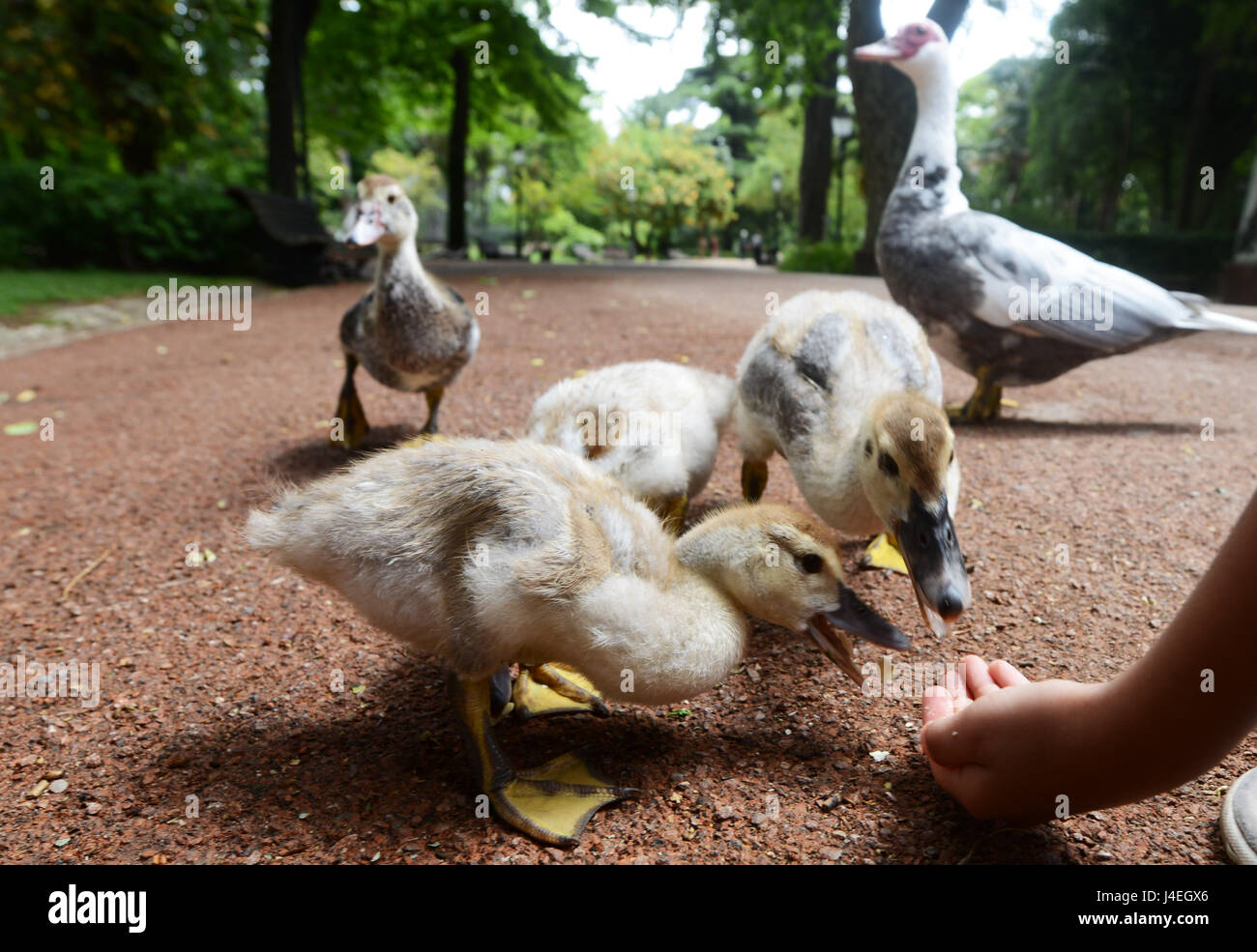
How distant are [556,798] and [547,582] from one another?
568 millimetres

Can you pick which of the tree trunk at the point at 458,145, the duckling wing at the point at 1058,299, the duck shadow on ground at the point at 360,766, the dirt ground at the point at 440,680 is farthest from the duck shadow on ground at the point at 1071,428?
the tree trunk at the point at 458,145

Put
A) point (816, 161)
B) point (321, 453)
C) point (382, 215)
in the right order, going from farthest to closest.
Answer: point (816, 161) < point (321, 453) < point (382, 215)

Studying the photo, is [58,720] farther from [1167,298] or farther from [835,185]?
[835,185]

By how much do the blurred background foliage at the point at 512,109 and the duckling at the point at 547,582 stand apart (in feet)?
15.0

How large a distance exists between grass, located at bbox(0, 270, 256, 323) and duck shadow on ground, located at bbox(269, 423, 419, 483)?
261 inches

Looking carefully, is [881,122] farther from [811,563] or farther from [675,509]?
[811,563]

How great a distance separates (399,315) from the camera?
14.9 ft

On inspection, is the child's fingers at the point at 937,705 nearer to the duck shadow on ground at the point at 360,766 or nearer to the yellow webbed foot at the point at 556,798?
the duck shadow on ground at the point at 360,766

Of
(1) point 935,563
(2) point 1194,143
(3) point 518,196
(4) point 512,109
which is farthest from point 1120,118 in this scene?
(3) point 518,196

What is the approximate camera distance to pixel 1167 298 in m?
4.99

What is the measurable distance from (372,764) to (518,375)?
14.4ft

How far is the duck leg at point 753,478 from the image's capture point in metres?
3.69

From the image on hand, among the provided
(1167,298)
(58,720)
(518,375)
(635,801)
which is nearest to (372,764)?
(635,801)

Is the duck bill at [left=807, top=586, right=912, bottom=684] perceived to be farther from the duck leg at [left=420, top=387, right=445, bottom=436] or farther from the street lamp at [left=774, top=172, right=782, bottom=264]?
the street lamp at [left=774, top=172, right=782, bottom=264]
